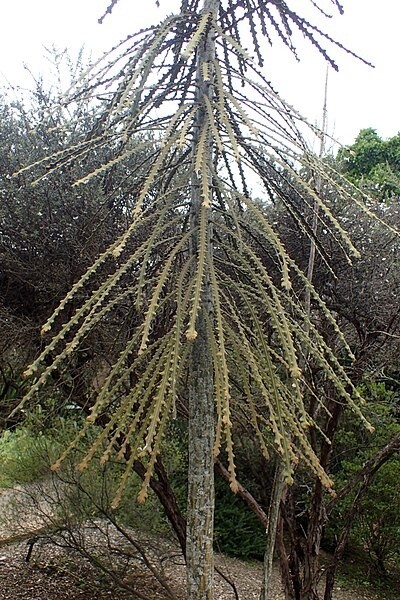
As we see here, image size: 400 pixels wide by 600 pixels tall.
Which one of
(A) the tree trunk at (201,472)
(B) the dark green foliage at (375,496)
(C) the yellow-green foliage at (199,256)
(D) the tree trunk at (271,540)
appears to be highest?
(C) the yellow-green foliage at (199,256)

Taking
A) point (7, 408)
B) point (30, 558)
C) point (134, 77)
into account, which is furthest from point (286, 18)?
point (30, 558)

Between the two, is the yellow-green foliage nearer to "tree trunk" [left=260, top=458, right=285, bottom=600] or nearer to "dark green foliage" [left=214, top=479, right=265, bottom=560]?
"tree trunk" [left=260, top=458, right=285, bottom=600]

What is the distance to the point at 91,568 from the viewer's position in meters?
4.77

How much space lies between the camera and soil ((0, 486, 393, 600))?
4312 millimetres

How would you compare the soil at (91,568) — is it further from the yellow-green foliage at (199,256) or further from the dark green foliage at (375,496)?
the yellow-green foliage at (199,256)

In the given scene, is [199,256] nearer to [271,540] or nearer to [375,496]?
[271,540]

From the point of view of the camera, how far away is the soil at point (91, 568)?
14.1 ft

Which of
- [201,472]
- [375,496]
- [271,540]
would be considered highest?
[201,472]

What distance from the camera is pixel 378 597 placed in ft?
16.9

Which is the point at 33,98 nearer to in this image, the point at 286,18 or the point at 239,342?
the point at 286,18

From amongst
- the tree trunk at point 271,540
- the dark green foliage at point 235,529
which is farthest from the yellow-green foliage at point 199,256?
the dark green foliage at point 235,529

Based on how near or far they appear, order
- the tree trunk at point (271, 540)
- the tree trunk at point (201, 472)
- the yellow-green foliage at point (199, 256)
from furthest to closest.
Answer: the tree trunk at point (271, 540), the tree trunk at point (201, 472), the yellow-green foliage at point (199, 256)

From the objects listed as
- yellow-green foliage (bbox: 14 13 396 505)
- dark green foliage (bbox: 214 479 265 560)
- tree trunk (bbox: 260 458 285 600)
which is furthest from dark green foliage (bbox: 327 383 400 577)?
yellow-green foliage (bbox: 14 13 396 505)

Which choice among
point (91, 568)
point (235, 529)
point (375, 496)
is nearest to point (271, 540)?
point (91, 568)
